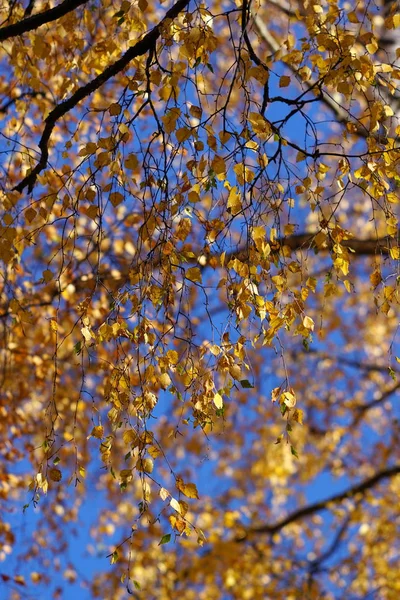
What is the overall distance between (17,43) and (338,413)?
8.11 metres

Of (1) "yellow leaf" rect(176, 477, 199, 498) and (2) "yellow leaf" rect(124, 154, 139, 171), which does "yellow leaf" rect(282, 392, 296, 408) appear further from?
(2) "yellow leaf" rect(124, 154, 139, 171)

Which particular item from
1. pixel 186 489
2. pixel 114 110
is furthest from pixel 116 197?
pixel 186 489

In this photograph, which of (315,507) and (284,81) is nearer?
(284,81)

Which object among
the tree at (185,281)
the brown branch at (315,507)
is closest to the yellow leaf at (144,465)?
the tree at (185,281)

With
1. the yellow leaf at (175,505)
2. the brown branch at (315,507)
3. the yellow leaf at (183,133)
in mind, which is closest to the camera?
the yellow leaf at (175,505)

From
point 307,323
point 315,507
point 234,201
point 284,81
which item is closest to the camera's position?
point 234,201

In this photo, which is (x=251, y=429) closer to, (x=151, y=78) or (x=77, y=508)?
(x=77, y=508)

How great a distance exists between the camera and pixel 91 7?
179 inches

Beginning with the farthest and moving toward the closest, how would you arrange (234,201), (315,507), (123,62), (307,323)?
1. (315,507)
2. (123,62)
3. (307,323)
4. (234,201)

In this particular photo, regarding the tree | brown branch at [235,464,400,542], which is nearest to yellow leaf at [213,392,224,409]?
the tree

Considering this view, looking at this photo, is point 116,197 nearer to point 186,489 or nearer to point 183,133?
point 183,133

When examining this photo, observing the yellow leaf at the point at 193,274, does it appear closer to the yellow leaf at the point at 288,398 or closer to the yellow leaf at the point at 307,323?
the yellow leaf at the point at 307,323

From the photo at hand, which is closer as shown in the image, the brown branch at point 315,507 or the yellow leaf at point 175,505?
the yellow leaf at point 175,505

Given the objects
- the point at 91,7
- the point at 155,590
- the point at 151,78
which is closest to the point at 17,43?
the point at 91,7
